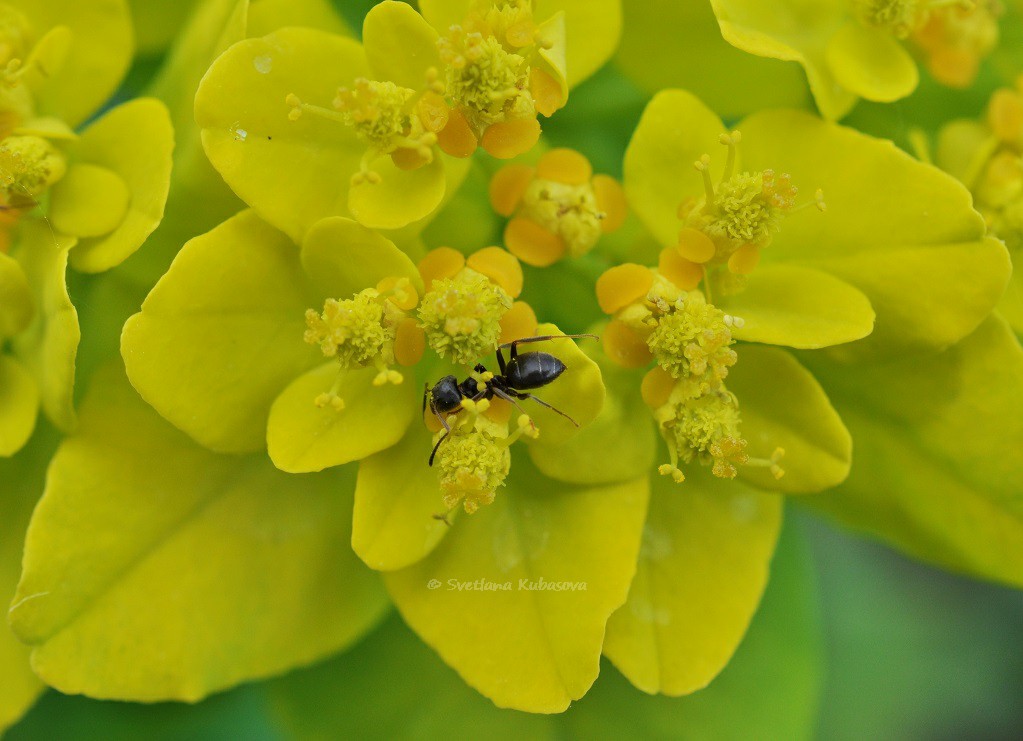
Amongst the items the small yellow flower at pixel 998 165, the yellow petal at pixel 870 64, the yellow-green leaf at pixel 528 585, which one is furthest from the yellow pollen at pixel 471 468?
the small yellow flower at pixel 998 165

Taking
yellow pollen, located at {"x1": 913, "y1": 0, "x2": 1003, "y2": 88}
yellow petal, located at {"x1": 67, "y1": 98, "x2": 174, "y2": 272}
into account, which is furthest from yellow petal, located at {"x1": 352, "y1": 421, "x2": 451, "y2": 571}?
yellow pollen, located at {"x1": 913, "y1": 0, "x2": 1003, "y2": 88}

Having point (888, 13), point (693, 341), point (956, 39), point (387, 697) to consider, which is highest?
point (888, 13)

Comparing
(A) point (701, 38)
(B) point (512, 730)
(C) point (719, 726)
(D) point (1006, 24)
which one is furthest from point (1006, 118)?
(B) point (512, 730)

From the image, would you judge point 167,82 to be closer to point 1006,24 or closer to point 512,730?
point 512,730

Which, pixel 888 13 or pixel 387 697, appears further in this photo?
pixel 387 697

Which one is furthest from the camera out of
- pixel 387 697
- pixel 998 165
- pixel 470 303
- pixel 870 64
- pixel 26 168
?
pixel 387 697

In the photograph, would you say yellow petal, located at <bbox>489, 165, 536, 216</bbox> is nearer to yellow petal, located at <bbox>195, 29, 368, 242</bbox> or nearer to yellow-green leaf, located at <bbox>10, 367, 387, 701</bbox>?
yellow petal, located at <bbox>195, 29, 368, 242</bbox>

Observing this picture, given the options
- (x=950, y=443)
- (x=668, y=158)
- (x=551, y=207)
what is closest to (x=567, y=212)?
(x=551, y=207)

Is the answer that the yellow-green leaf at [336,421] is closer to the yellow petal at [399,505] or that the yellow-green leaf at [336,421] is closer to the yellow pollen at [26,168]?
the yellow petal at [399,505]

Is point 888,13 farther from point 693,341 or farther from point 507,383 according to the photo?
point 507,383
